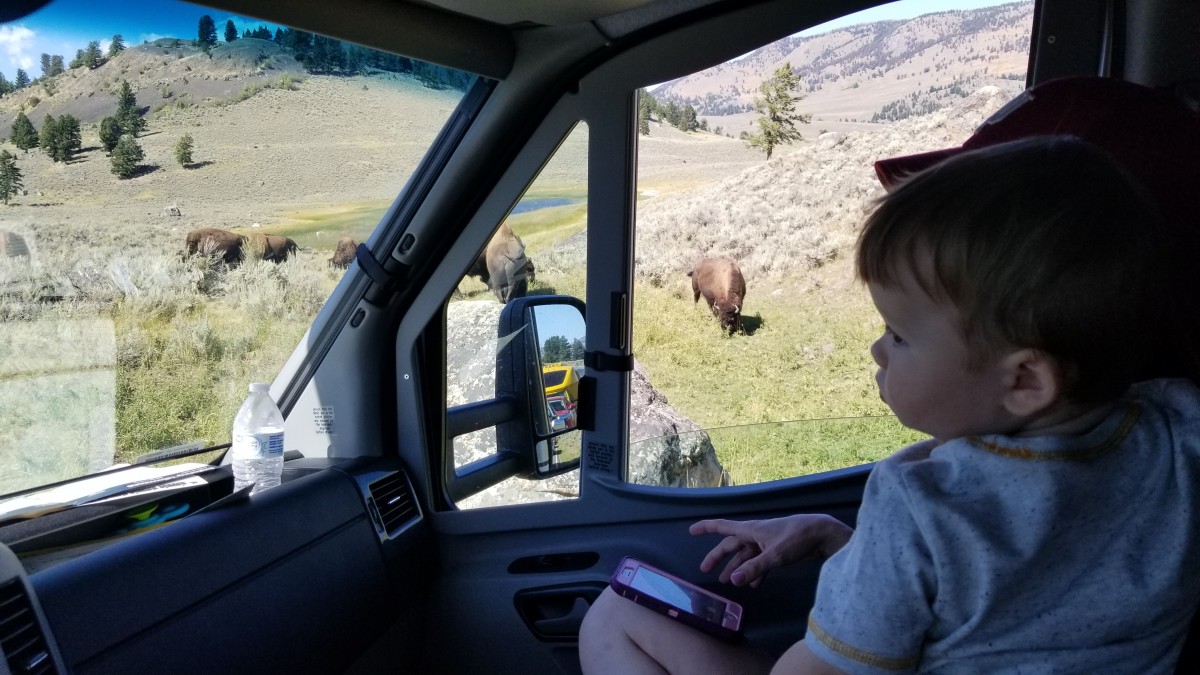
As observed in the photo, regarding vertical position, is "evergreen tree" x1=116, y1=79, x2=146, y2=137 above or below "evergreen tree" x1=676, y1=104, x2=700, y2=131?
below

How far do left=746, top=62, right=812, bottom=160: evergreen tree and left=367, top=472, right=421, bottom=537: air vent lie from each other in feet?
5.29

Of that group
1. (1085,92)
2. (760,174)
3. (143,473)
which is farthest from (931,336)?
(143,473)

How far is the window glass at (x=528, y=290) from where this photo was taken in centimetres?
274

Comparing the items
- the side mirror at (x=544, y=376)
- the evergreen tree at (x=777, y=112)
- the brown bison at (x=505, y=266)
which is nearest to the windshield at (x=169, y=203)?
the brown bison at (x=505, y=266)

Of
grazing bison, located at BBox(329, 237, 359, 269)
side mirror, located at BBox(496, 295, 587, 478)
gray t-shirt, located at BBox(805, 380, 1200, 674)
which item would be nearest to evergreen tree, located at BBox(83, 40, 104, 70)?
grazing bison, located at BBox(329, 237, 359, 269)

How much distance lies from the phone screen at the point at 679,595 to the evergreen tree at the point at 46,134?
5.35 feet

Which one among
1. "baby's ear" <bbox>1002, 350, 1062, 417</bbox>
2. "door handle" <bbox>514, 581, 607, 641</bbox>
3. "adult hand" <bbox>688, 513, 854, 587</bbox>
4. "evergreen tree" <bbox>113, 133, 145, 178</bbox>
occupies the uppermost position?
"evergreen tree" <bbox>113, 133, 145, 178</bbox>

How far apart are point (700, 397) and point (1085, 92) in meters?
1.53

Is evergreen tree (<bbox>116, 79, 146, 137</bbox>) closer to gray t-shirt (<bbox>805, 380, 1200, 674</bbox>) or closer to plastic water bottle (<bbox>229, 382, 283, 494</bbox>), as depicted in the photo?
plastic water bottle (<bbox>229, 382, 283, 494</bbox>)

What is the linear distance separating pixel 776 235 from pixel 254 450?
1.71 meters

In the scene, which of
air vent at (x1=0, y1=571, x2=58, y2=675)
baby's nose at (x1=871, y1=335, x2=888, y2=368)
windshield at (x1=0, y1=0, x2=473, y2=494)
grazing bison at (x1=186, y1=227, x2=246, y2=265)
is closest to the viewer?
baby's nose at (x1=871, y1=335, x2=888, y2=368)

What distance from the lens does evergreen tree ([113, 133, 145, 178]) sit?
6.89 ft

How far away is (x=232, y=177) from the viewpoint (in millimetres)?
2422

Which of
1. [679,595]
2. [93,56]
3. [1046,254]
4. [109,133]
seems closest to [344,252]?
[109,133]
